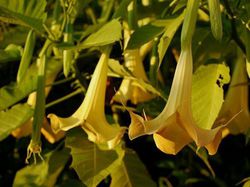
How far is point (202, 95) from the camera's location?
1191 millimetres

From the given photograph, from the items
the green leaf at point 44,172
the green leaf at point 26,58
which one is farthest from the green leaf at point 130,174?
the green leaf at point 26,58

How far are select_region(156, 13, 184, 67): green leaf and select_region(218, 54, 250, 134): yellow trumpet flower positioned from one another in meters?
0.24

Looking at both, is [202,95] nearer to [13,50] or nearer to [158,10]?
[158,10]

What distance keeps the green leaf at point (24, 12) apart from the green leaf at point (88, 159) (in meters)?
0.27

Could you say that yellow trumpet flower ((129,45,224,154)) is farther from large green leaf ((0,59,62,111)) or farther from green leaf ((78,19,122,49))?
large green leaf ((0,59,62,111))

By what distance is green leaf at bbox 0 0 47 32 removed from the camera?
3.71 ft

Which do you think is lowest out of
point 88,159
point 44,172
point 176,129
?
point 44,172

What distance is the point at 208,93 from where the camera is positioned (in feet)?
3.91

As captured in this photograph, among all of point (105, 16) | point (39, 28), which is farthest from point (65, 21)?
point (105, 16)

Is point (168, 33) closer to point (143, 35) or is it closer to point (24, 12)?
point (143, 35)

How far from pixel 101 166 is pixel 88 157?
43 mm

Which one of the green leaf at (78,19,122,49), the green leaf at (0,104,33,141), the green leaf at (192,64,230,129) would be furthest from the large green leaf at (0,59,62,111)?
the green leaf at (192,64,230,129)

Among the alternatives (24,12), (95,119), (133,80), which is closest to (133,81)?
(133,80)

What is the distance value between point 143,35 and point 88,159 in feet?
0.97
